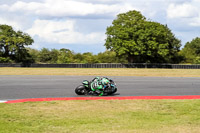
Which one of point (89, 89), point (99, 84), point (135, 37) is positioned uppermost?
point (135, 37)

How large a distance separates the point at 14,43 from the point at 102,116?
45.7 meters

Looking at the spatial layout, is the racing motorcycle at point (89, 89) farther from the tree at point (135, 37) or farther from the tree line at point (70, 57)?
the tree line at point (70, 57)

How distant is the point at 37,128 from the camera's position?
7539 mm

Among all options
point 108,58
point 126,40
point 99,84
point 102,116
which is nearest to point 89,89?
point 99,84

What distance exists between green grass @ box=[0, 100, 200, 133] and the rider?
1553 millimetres

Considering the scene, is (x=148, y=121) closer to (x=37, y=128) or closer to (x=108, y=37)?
(x=37, y=128)

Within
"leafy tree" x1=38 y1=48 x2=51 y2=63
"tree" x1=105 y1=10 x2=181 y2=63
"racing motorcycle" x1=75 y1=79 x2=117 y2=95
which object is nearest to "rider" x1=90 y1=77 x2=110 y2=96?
"racing motorcycle" x1=75 y1=79 x2=117 y2=95

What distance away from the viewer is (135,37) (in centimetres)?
5372

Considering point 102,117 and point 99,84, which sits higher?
point 99,84

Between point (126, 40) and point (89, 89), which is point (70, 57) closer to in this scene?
point (126, 40)

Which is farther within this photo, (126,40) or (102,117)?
(126,40)

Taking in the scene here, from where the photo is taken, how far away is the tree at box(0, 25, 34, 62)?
51875 mm

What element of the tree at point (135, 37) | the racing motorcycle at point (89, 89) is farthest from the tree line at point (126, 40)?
the racing motorcycle at point (89, 89)

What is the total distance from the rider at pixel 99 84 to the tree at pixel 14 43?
40530 millimetres
